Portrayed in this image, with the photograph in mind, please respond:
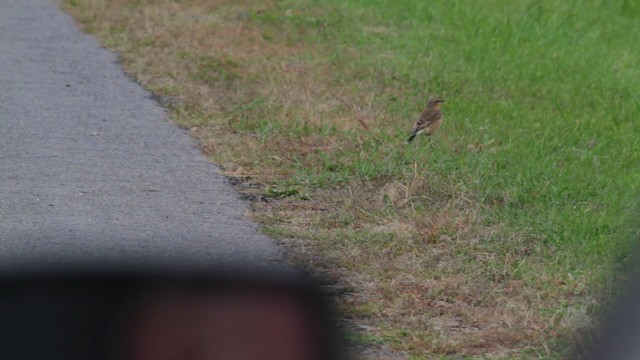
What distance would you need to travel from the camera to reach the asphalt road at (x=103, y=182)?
594 centimetres

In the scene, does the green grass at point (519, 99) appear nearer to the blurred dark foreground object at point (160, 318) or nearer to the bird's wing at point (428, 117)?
the bird's wing at point (428, 117)

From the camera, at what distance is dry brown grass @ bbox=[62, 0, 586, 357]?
5109 mm

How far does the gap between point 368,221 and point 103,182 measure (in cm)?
176

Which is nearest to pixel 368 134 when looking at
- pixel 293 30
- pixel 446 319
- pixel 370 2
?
pixel 446 319

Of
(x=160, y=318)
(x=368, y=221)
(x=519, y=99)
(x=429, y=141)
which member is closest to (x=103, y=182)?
(x=368, y=221)

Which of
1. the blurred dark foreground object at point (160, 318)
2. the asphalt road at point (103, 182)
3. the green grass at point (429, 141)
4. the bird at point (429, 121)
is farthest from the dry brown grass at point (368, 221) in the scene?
the blurred dark foreground object at point (160, 318)

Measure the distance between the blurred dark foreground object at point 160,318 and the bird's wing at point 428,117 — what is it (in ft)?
18.0

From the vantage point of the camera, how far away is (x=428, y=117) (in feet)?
27.9

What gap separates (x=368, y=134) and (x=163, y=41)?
450 cm

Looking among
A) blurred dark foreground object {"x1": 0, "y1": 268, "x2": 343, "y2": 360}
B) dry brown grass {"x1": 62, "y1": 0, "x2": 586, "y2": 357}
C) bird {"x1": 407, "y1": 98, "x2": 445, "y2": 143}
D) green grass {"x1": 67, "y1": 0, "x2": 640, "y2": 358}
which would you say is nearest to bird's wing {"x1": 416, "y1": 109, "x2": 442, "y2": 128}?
bird {"x1": 407, "y1": 98, "x2": 445, "y2": 143}

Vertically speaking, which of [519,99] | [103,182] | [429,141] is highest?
[103,182]

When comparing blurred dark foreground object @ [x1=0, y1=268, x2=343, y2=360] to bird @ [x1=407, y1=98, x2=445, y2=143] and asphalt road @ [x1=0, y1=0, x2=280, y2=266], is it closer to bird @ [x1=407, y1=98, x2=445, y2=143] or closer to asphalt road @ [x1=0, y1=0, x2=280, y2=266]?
asphalt road @ [x1=0, y1=0, x2=280, y2=266]

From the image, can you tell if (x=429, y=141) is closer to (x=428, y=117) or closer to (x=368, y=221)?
(x=428, y=117)

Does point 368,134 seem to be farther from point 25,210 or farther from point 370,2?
point 370,2
